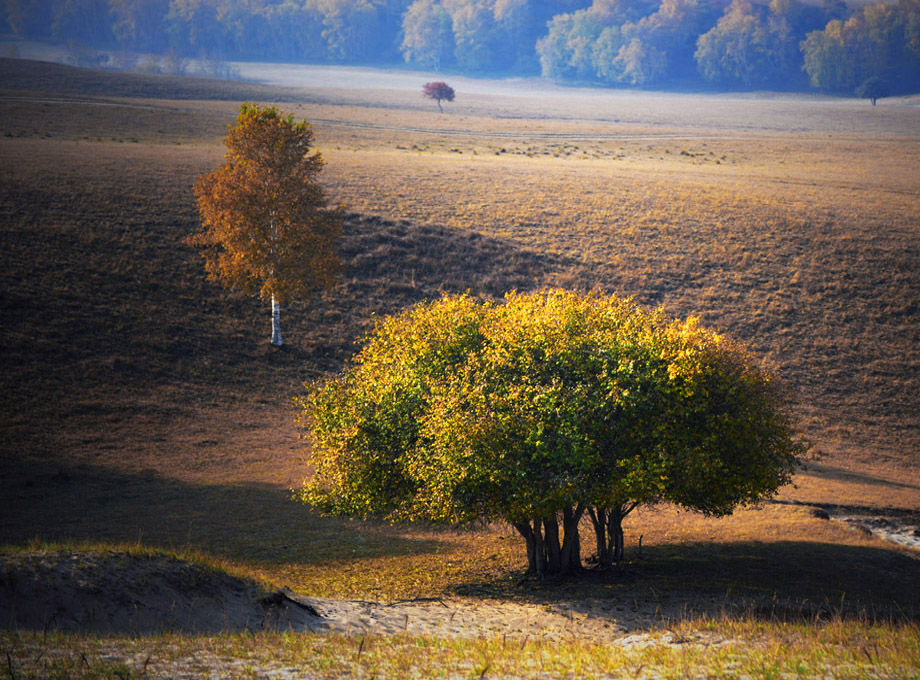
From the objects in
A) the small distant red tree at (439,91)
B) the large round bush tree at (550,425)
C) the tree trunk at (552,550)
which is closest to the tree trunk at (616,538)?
the large round bush tree at (550,425)

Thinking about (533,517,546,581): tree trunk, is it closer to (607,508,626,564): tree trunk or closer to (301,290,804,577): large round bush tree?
(301,290,804,577): large round bush tree

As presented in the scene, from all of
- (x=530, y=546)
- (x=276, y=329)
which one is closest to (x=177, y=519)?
(x=530, y=546)

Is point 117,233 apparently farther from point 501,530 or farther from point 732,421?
point 732,421

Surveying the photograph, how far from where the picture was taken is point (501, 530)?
2614 cm

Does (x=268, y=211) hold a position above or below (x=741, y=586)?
above

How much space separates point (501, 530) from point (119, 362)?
88.1 feet

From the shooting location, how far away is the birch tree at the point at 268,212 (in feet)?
137

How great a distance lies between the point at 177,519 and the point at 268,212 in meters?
23.4

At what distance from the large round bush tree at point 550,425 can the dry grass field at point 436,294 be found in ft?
9.07

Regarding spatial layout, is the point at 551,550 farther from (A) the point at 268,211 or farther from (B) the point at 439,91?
(B) the point at 439,91

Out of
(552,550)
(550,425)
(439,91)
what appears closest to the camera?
(550,425)

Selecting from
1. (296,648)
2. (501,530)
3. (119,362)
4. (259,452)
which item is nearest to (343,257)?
(119,362)

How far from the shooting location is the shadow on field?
2231 cm

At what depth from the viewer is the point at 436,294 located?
5122 cm
